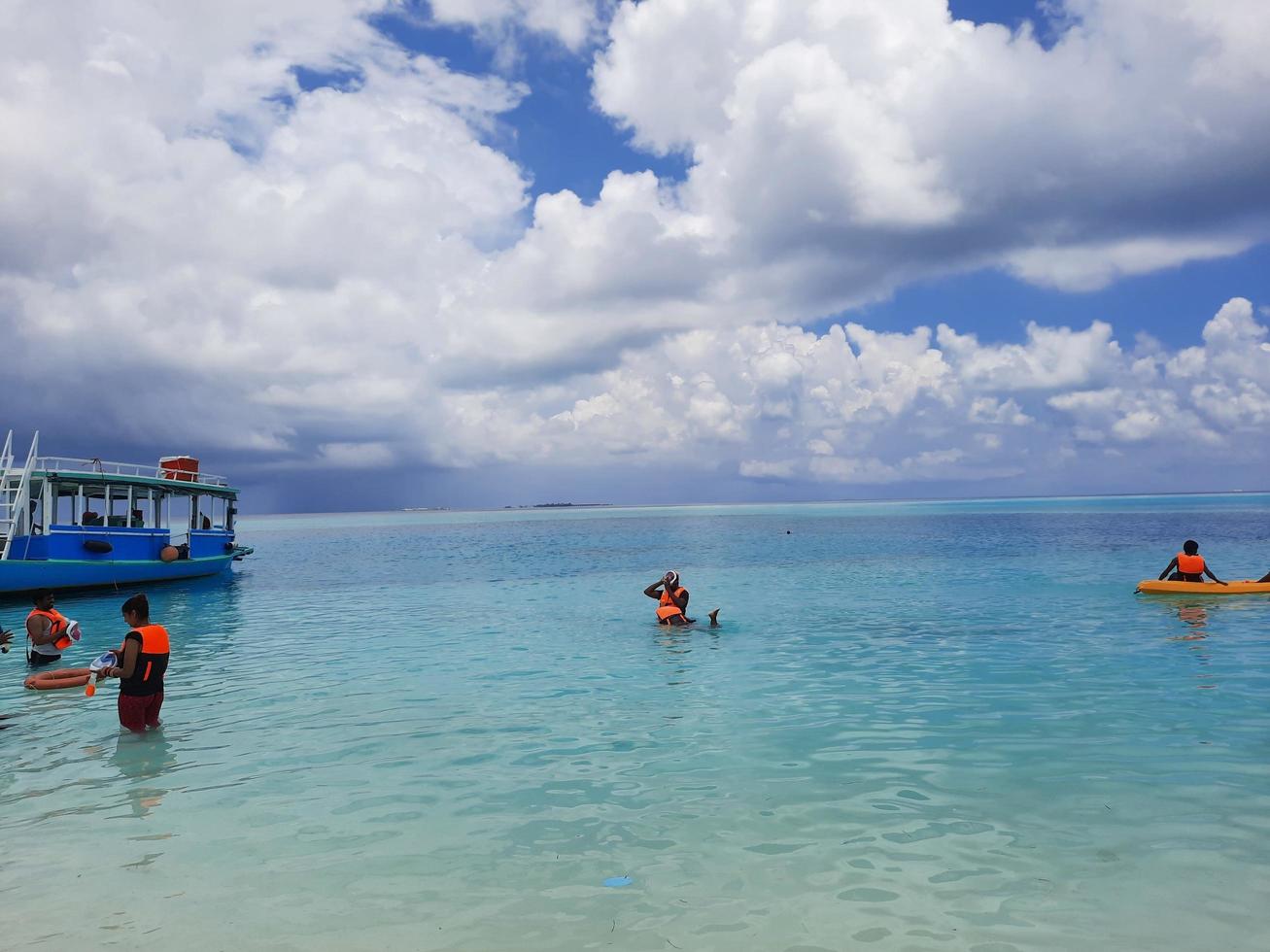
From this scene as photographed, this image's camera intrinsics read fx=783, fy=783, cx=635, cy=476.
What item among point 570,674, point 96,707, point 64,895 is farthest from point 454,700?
point 64,895

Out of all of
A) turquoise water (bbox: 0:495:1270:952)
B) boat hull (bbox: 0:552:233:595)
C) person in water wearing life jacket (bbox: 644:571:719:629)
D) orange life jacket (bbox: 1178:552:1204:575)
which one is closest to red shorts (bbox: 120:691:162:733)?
turquoise water (bbox: 0:495:1270:952)

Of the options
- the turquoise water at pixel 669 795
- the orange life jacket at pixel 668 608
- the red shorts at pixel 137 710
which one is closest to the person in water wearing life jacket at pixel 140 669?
the red shorts at pixel 137 710

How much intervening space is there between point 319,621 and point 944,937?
87.1 ft

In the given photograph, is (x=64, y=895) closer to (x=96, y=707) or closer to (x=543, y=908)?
(x=543, y=908)

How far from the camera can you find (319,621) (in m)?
28.9

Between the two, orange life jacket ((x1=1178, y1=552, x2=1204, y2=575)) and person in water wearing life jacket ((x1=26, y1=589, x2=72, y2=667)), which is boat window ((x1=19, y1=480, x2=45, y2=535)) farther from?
orange life jacket ((x1=1178, y1=552, x2=1204, y2=575))

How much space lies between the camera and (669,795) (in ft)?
32.7

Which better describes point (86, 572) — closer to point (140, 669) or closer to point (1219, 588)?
point (140, 669)

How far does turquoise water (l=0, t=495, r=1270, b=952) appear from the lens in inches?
277

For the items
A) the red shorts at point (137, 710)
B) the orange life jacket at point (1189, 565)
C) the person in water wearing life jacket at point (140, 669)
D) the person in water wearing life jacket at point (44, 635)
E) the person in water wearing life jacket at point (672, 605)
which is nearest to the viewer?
the person in water wearing life jacket at point (140, 669)

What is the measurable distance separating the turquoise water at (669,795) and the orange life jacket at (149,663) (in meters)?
0.92

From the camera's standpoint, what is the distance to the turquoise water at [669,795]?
23.1 ft

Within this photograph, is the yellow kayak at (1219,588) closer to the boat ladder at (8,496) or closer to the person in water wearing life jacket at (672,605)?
the person in water wearing life jacket at (672,605)

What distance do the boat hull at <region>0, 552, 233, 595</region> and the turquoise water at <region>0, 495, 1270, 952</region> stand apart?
16042mm
